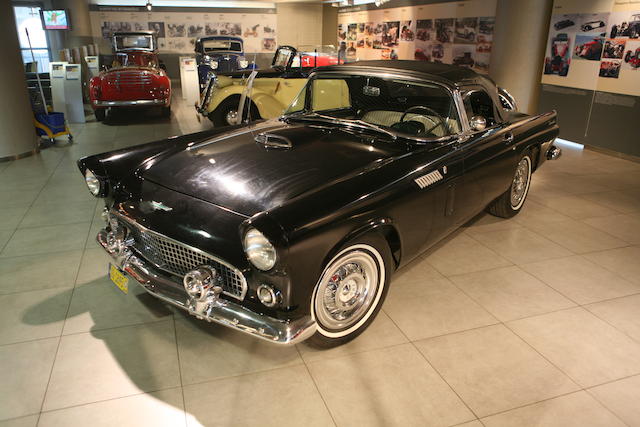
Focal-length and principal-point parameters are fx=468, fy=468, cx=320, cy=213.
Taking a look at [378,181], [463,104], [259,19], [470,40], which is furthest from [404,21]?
[378,181]

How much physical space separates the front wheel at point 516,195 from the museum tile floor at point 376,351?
16.3 inches

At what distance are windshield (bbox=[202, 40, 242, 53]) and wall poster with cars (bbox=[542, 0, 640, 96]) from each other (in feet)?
24.3

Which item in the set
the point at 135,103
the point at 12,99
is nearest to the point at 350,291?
the point at 12,99

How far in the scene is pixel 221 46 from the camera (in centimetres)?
1191

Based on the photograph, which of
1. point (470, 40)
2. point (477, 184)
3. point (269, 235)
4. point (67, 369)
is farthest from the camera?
point (470, 40)

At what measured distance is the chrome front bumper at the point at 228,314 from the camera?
2.09 m

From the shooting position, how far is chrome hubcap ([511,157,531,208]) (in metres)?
4.42

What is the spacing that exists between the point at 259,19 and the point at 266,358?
51.6 ft

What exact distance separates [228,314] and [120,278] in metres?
0.83

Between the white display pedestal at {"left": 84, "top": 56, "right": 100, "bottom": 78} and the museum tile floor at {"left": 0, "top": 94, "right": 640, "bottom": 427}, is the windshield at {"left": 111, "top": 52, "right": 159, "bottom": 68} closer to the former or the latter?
the white display pedestal at {"left": 84, "top": 56, "right": 100, "bottom": 78}

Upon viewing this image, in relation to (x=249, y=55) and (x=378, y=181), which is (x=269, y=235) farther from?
(x=249, y=55)

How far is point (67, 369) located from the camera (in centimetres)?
243

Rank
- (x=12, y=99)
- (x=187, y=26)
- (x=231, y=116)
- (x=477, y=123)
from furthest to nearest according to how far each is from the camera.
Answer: (x=187, y=26)
(x=231, y=116)
(x=12, y=99)
(x=477, y=123)

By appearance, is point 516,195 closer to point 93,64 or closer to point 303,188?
point 303,188
